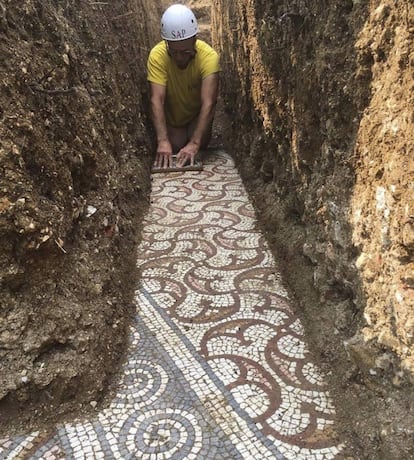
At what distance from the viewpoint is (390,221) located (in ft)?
4.07

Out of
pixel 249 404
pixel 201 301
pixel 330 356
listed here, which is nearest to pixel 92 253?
pixel 201 301

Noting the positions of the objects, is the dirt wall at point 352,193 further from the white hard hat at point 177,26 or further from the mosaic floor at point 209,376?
the white hard hat at point 177,26

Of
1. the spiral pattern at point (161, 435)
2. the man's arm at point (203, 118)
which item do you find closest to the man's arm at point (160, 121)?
the man's arm at point (203, 118)

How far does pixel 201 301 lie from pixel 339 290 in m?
0.58

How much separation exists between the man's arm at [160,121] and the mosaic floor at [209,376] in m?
1.36

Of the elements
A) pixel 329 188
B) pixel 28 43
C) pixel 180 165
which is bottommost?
pixel 180 165

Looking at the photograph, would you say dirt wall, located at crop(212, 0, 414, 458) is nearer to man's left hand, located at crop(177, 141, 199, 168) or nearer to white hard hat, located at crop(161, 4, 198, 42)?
white hard hat, located at crop(161, 4, 198, 42)

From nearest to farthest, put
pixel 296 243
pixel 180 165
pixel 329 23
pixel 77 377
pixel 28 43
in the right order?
pixel 77 377 → pixel 329 23 → pixel 28 43 → pixel 296 243 → pixel 180 165

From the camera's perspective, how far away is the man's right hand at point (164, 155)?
3.57 metres

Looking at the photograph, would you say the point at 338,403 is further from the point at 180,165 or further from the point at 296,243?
the point at 180,165

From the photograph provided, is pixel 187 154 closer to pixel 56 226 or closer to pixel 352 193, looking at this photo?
pixel 56 226

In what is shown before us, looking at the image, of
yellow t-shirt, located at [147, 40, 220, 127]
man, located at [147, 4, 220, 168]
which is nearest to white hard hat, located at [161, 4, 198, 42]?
man, located at [147, 4, 220, 168]

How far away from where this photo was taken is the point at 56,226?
1.62m

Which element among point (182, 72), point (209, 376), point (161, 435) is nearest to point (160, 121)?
point (182, 72)
